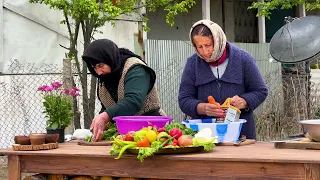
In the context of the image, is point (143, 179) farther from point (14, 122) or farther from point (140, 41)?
point (140, 41)

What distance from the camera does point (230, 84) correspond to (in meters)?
4.21

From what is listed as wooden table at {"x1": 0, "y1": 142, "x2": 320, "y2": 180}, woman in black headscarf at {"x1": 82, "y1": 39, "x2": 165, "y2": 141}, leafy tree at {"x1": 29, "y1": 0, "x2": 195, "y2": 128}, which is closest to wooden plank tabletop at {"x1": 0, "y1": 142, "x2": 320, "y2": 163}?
wooden table at {"x1": 0, "y1": 142, "x2": 320, "y2": 180}

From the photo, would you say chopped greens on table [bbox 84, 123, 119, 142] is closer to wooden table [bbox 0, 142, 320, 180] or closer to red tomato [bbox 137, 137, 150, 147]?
wooden table [bbox 0, 142, 320, 180]

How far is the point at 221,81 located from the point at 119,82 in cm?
76

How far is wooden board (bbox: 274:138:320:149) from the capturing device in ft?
10.7

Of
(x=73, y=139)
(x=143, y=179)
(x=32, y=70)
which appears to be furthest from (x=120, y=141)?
(x=32, y=70)

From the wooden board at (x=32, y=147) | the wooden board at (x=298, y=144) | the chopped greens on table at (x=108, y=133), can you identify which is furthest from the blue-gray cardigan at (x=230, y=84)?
the wooden board at (x=32, y=147)

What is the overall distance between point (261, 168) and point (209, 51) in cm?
123

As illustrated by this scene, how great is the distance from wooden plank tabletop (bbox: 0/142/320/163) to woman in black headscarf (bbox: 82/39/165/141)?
0.29 m

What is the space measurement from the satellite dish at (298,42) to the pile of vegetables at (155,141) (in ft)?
9.05

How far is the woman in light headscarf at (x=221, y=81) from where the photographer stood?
4.04 metres

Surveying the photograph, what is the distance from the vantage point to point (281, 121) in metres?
8.74

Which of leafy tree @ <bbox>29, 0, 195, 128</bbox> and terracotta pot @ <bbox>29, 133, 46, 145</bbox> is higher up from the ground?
leafy tree @ <bbox>29, 0, 195, 128</bbox>

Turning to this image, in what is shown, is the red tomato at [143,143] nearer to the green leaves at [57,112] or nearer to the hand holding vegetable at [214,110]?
the hand holding vegetable at [214,110]
